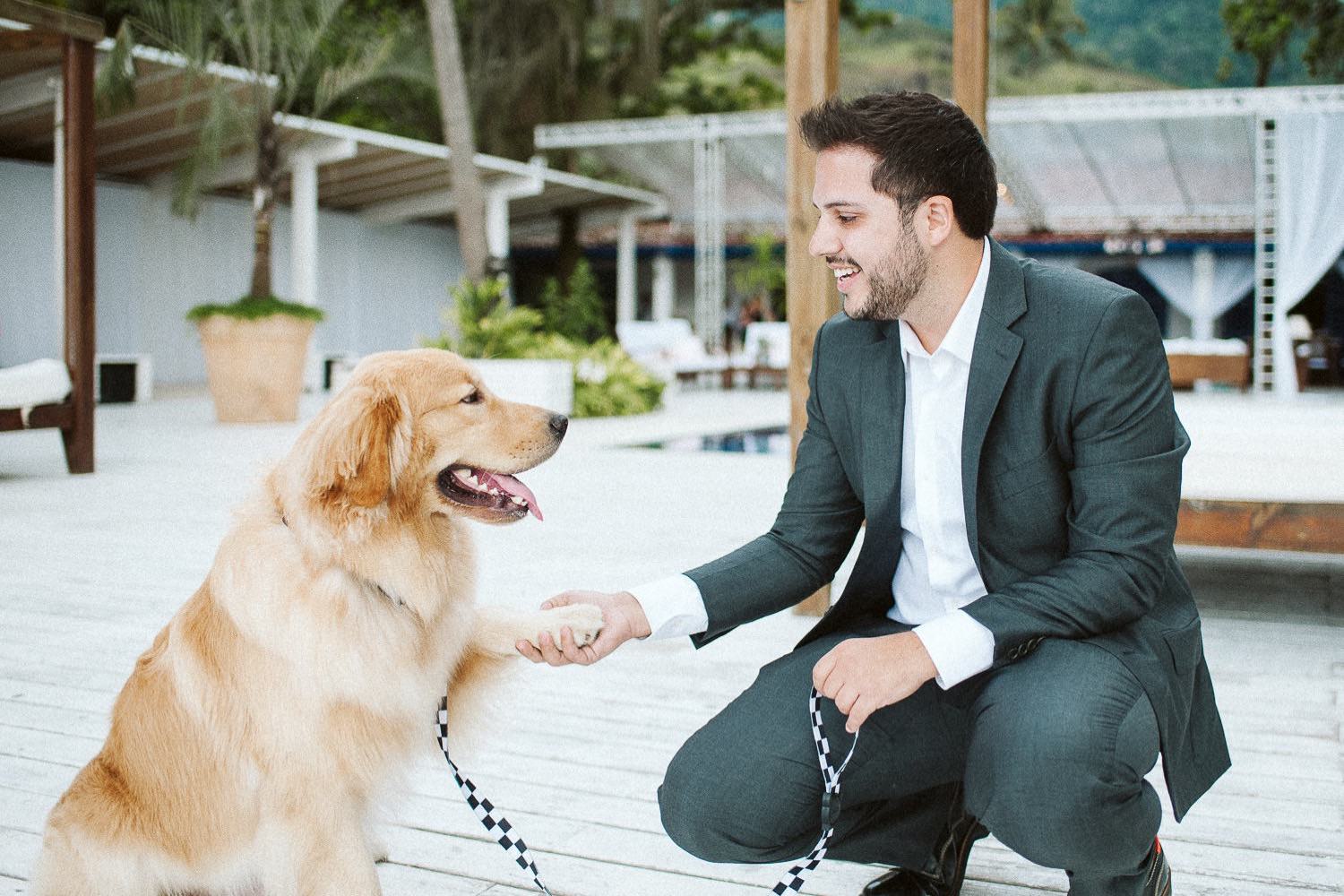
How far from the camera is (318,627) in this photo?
1.89 meters

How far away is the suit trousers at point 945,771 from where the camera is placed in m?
1.69

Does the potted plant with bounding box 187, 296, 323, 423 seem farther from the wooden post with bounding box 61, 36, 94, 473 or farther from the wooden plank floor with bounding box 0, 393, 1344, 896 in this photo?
the wooden plank floor with bounding box 0, 393, 1344, 896

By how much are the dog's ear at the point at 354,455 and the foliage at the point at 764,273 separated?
21256 millimetres

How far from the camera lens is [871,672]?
175 centimetres

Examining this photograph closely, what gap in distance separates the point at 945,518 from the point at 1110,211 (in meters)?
24.2

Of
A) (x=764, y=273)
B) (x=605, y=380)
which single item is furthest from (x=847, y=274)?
(x=764, y=273)

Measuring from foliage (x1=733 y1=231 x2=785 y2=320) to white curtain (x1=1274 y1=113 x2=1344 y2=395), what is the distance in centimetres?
882

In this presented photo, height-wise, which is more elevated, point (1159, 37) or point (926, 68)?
point (1159, 37)

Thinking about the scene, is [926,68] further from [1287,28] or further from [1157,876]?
[1157,876]

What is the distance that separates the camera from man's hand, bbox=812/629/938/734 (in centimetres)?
174

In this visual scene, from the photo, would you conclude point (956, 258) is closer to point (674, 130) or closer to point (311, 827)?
point (311, 827)

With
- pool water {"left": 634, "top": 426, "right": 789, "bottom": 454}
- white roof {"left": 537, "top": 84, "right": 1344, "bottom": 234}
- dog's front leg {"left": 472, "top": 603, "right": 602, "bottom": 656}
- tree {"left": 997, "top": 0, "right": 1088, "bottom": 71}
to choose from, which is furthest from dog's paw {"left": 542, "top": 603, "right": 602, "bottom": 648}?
tree {"left": 997, "top": 0, "right": 1088, "bottom": 71}

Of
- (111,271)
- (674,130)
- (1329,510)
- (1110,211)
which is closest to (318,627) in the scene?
(1329,510)

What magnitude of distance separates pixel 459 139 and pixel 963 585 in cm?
1337
